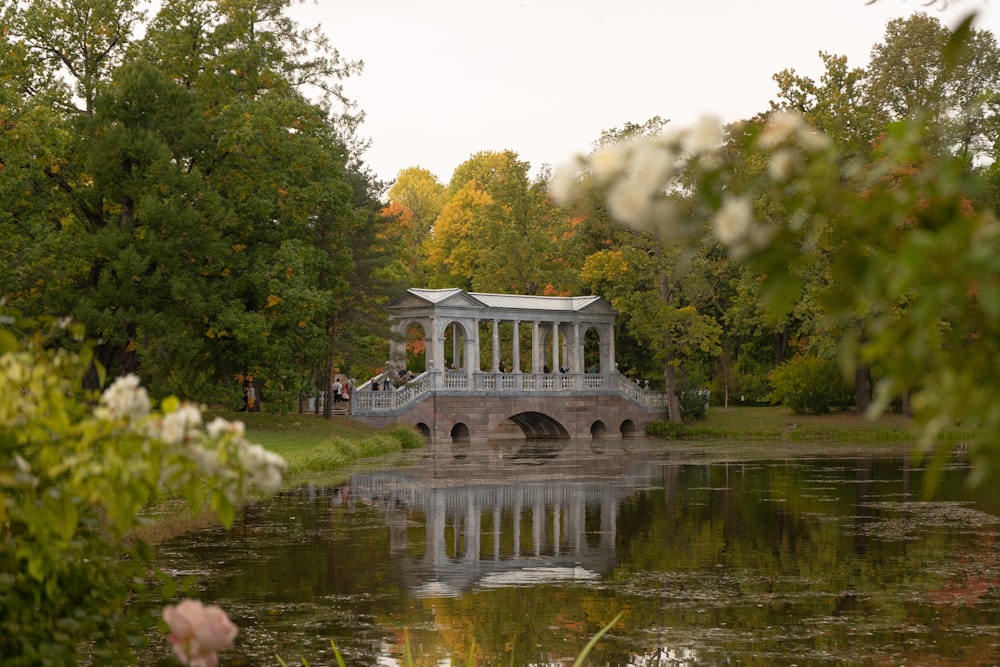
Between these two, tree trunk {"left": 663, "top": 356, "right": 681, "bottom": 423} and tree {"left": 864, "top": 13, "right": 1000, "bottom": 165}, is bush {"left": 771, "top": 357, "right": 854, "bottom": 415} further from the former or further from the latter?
tree {"left": 864, "top": 13, "right": 1000, "bottom": 165}

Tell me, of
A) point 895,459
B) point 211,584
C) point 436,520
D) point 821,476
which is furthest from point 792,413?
point 211,584

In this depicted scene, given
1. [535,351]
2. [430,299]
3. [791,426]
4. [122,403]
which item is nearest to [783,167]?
[122,403]

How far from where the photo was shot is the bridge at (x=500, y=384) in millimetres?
49750

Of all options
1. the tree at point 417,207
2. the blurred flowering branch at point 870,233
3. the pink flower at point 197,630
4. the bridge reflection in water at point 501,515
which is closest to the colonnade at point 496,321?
the bridge reflection in water at point 501,515

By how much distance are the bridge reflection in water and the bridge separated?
37.6ft

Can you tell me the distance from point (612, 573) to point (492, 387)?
37.9 metres

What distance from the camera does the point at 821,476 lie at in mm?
28969

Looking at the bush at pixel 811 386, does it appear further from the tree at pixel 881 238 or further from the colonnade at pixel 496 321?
the tree at pixel 881 238

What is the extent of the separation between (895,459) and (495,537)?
2046 cm

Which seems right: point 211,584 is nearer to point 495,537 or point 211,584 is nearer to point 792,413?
point 495,537

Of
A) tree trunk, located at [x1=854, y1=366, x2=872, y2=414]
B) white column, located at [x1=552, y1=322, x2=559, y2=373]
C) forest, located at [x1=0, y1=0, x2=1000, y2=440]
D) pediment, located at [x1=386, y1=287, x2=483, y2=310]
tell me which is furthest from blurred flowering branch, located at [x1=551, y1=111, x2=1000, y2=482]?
white column, located at [x1=552, y1=322, x2=559, y2=373]

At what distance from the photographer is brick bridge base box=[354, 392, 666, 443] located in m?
49.8

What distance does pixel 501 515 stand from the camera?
2111 cm

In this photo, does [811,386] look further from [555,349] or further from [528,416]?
[528,416]
